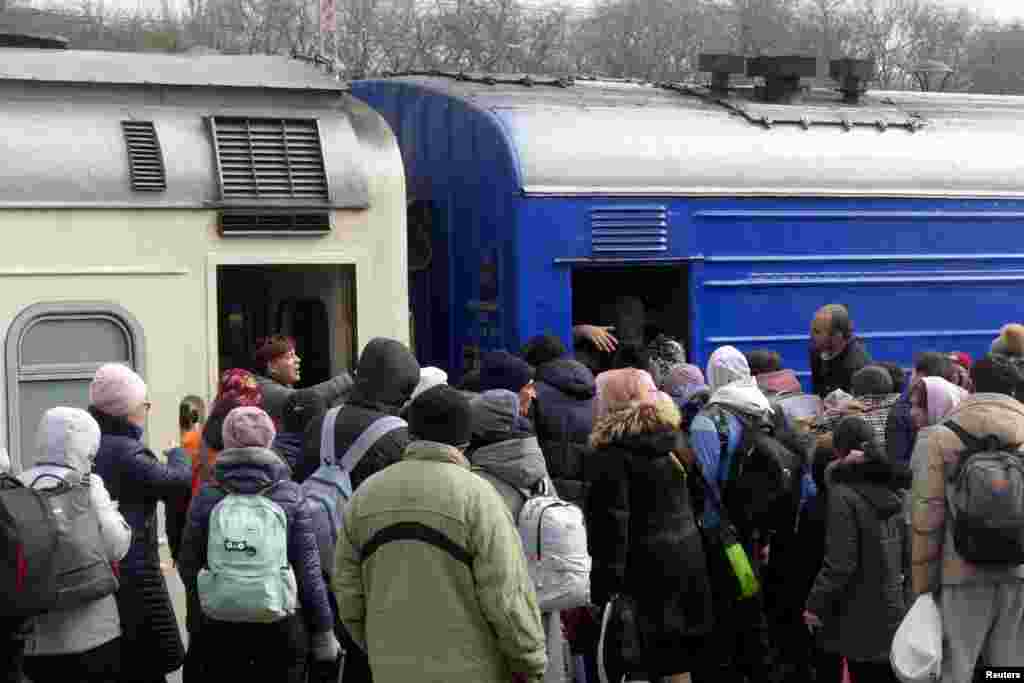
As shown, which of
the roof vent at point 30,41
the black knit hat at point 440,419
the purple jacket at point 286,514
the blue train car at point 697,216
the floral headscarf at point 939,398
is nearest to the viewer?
the black knit hat at point 440,419

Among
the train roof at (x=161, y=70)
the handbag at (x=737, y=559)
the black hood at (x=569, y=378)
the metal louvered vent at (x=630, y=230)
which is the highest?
the train roof at (x=161, y=70)

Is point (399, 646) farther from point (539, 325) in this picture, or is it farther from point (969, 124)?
point (969, 124)

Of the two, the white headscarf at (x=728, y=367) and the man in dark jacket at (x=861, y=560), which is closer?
the man in dark jacket at (x=861, y=560)

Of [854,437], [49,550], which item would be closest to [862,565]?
[854,437]

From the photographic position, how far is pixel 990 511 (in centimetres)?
557

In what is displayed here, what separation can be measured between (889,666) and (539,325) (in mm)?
3125

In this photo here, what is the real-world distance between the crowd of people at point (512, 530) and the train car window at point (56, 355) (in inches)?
27.2

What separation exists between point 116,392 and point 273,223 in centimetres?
221

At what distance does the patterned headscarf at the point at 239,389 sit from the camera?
6.69 meters

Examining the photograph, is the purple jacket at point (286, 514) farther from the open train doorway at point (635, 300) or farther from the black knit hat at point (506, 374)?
the open train doorway at point (635, 300)

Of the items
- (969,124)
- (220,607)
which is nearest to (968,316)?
(969,124)

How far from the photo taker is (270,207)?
8.16 metres

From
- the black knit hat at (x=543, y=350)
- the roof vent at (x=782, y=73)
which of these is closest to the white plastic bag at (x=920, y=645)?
the black knit hat at (x=543, y=350)

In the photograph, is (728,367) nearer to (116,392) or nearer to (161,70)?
(116,392)
